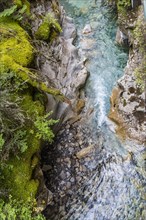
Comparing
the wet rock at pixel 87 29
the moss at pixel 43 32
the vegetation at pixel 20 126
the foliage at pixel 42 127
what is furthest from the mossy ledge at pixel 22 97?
the wet rock at pixel 87 29

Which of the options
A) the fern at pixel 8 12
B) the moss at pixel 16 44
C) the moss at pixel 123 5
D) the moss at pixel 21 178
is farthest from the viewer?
the moss at pixel 123 5

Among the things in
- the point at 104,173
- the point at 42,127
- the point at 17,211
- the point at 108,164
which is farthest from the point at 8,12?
the point at 17,211

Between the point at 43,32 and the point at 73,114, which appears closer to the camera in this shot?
the point at 73,114

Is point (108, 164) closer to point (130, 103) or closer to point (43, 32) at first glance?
point (130, 103)

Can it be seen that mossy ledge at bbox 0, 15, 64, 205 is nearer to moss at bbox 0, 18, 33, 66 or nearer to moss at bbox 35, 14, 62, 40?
moss at bbox 0, 18, 33, 66

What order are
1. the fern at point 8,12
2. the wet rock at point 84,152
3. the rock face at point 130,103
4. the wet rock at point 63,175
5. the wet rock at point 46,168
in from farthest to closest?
1. the fern at point 8,12
2. the rock face at point 130,103
3. the wet rock at point 84,152
4. the wet rock at point 46,168
5. the wet rock at point 63,175

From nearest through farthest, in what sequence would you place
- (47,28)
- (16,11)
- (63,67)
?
(63,67) → (16,11) → (47,28)

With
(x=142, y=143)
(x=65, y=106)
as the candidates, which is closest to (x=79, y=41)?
(x=65, y=106)

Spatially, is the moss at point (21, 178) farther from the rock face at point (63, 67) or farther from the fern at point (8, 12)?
the fern at point (8, 12)
